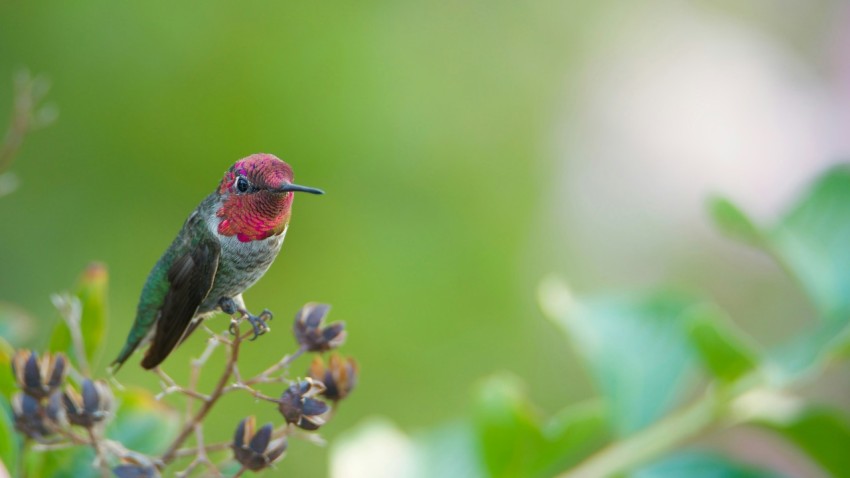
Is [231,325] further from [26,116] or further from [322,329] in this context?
[26,116]

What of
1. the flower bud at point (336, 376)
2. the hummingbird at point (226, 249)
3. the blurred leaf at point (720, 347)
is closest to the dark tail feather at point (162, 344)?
the hummingbird at point (226, 249)

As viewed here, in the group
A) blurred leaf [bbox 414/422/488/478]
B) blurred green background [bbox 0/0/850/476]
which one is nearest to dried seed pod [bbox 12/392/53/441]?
blurred leaf [bbox 414/422/488/478]

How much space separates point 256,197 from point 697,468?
2.36ft

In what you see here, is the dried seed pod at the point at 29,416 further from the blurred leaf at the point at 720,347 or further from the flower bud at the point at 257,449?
the blurred leaf at the point at 720,347

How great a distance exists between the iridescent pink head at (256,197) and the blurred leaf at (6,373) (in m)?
0.27

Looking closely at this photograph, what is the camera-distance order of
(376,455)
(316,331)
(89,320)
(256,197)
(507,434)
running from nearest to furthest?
(256,197) → (316,331) → (89,320) → (507,434) → (376,455)

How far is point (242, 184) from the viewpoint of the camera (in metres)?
0.51

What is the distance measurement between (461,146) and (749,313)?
0.84 metres

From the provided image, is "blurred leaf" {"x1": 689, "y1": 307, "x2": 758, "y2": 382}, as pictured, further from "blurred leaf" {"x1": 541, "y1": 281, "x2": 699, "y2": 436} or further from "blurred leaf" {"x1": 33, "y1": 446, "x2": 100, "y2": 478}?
"blurred leaf" {"x1": 33, "y1": 446, "x2": 100, "y2": 478}

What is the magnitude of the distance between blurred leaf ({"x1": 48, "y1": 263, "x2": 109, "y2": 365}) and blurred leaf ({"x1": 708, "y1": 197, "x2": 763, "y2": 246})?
0.59 m

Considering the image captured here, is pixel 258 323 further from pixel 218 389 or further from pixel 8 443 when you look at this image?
pixel 8 443

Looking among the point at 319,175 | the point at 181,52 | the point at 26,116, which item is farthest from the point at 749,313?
the point at 26,116

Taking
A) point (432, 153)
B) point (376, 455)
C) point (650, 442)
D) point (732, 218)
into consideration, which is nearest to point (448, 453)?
point (376, 455)

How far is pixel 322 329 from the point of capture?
0.62 metres
